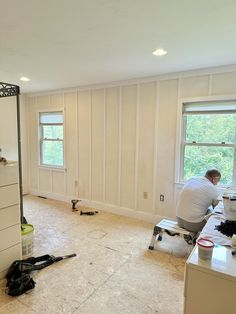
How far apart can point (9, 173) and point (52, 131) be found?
3.03 metres

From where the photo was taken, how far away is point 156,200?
3.86 metres

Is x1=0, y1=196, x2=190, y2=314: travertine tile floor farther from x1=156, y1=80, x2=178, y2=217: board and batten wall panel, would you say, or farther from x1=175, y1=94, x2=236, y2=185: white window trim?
x1=175, y1=94, x2=236, y2=185: white window trim

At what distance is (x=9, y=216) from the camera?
2318 mm

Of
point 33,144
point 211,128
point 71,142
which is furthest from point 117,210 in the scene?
point 33,144

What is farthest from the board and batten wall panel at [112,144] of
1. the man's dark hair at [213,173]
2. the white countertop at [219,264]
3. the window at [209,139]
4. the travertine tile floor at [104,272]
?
the white countertop at [219,264]

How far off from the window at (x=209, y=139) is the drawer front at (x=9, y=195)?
253 centimetres

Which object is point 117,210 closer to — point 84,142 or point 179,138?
point 84,142

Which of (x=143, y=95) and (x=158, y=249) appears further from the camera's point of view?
(x=143, y=95)

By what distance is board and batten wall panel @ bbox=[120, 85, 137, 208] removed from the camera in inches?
156

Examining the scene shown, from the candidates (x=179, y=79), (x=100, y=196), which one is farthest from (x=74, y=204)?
(x=179, y=79)

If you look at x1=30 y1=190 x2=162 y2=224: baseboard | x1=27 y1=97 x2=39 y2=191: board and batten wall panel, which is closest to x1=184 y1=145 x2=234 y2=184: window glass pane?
x1=30 y1=190 x2=162 y2=224: baseboard

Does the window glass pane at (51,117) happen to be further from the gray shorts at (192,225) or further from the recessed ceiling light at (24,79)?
the gray shorts at (192,225)

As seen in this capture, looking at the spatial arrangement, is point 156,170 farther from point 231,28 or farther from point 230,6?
point 230,6

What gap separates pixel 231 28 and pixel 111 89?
2.45m
